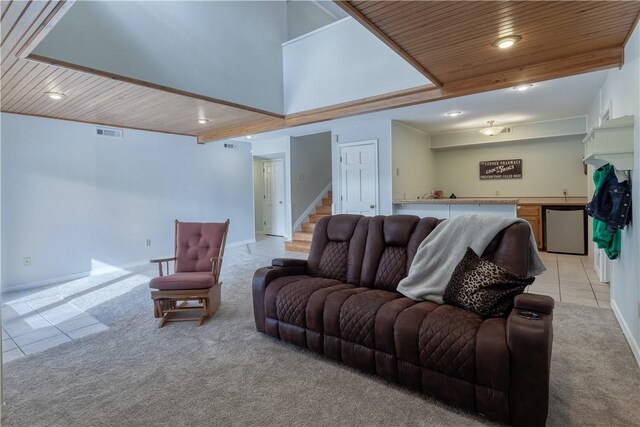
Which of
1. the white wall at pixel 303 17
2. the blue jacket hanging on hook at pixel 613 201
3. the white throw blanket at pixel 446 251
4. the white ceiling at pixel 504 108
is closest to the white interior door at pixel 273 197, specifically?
the white ceiling at pixel 504 108

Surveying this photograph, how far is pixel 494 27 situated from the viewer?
2.71 meters

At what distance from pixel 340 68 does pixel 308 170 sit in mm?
3415

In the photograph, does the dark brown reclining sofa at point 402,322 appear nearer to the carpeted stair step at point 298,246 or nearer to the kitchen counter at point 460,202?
the kitchen counter at point 460,202

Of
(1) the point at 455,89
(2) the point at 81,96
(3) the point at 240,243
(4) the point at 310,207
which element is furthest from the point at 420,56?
(3) the point at 240,243

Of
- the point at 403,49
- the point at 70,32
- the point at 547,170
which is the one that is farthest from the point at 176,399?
the point at 547,170

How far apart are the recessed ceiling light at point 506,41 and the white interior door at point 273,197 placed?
21.7 feet

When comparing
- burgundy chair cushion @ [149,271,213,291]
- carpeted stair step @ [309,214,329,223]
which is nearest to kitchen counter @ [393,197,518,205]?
carpeted stair step @ [309,214,329,223]

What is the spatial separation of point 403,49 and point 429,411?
282 centimetres

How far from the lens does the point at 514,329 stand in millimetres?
1684

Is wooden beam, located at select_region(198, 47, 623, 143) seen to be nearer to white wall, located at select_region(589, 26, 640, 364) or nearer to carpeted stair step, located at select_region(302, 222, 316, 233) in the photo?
white wall, located at select_region(589, 26, 640, 364)

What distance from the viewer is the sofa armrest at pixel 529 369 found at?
64.1 inches

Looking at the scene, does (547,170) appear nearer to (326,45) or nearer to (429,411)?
(326,45)

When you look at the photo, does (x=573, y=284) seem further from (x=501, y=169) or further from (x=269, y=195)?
(x=269, y=195)

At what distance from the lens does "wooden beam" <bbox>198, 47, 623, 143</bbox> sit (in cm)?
329
